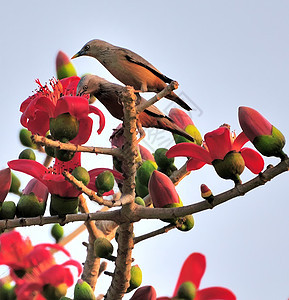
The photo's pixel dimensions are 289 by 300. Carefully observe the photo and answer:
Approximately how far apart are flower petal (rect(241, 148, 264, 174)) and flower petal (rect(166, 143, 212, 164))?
0.15 metres

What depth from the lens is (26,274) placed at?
1.48m

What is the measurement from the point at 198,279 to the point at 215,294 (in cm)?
6

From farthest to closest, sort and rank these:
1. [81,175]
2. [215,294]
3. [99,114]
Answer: [99,114] → [81,175] → [215,294]

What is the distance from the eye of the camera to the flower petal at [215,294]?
1540 mm

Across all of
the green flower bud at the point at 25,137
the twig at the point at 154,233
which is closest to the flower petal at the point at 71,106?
the twig at the point at 154,233

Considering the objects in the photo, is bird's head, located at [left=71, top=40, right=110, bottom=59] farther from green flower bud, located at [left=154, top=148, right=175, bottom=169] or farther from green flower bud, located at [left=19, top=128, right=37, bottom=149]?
green flower bud, located at [left=154, top=148, right=175, bottom=169]

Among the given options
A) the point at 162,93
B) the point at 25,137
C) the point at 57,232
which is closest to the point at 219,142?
the point at 162,93

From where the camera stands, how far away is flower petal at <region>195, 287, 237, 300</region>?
5.05 feet

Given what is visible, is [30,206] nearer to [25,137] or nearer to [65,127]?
[65,127]

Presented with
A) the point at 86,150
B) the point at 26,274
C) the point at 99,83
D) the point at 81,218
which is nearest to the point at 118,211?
the point at 81,218

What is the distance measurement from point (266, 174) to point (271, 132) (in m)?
0.18

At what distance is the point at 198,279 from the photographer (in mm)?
1555

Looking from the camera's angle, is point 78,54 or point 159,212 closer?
point 159,212

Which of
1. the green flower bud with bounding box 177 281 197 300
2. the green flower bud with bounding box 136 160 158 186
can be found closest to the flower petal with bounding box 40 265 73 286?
the green flower bud with bounding box 177 281 197 300
